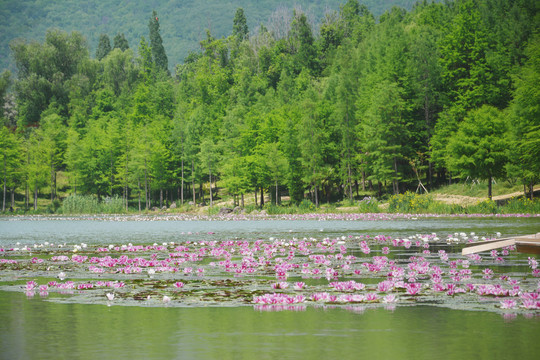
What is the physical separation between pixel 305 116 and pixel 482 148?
90.3 ft

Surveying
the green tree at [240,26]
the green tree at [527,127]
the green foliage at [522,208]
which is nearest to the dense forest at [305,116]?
the green tree at [527,127]

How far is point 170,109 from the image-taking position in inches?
5148

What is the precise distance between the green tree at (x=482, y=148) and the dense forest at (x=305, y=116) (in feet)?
0.61

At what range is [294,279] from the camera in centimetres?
1291

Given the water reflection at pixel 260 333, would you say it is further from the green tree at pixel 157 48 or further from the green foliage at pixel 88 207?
the green tree at pixel 157 48

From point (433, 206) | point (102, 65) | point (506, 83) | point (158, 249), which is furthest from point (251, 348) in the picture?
point (102, 65)

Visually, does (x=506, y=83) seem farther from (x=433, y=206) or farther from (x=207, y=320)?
(x=207, y=320)

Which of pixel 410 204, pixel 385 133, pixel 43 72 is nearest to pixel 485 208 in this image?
pixel 410 204

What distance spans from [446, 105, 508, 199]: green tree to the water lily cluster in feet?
125

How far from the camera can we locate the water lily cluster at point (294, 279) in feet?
33.0

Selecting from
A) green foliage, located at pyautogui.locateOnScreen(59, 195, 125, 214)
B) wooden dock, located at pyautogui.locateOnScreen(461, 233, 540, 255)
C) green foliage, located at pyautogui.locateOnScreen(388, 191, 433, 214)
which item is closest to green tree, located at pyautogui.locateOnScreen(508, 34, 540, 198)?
green foliage, located at pyautogui.locateOnScreen(388, 191, 433, 214)

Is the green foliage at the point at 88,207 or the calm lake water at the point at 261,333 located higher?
the green foliage at the point at 88,207

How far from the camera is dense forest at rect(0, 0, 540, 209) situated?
70125 millimetres

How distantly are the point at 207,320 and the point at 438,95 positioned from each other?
77.0 meters
